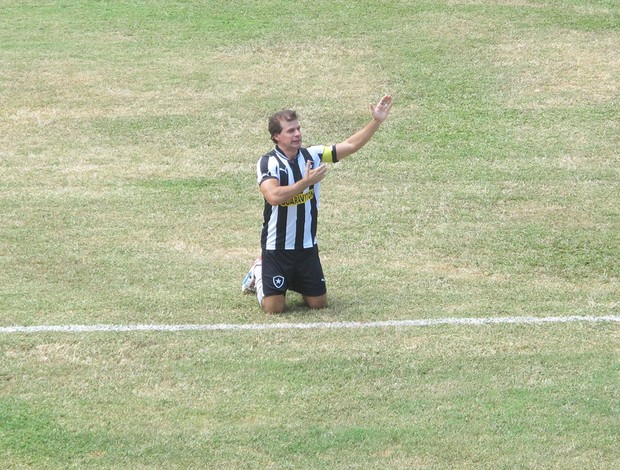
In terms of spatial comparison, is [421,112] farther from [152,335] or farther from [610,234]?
[152,335]

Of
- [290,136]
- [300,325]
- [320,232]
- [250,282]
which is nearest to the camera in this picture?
[300,325]

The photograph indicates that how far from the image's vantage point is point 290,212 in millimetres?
10016

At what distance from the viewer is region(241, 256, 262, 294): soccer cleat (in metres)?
10.4

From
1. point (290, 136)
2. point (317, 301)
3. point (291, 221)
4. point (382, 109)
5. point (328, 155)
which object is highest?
point (382, 109)

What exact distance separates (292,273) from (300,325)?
530 millimetres

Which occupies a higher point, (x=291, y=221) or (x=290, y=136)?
(x=290, y=136)

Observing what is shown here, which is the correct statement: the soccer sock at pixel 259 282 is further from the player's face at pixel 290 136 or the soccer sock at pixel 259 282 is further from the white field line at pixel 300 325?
the player's face at pixel 290 136

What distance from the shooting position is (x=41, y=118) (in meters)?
16.0

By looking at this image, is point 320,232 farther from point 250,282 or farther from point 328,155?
point 328,155

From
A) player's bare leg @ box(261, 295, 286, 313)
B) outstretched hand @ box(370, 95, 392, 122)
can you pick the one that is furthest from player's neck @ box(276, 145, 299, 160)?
player's bare leg @ box(261, 295, 286, 313)

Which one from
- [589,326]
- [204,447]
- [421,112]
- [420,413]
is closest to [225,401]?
[204,447]

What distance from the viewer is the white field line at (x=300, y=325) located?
9680 mm

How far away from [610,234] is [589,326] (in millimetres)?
2775

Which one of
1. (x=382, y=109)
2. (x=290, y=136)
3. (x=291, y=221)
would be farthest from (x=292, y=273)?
(x=382, y=109)
